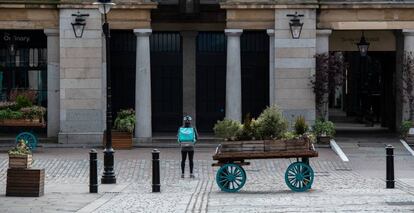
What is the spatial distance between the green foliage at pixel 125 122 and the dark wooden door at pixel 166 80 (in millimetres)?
4733

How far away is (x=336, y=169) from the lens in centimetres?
2458

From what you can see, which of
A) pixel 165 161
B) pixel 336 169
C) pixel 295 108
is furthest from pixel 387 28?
pixel 165 161

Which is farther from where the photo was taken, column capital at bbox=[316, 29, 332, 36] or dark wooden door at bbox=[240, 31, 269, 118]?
dark wooden door at bbox=[240, 31, 269, 118]

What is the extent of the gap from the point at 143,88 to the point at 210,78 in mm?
4275

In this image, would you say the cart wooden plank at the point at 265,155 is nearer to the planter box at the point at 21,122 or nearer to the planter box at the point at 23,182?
the planter box at the point at 23,182

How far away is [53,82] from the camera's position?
100ft

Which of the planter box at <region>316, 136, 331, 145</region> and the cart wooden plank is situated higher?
the cart wooden plank

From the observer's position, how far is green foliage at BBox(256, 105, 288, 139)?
740 inches

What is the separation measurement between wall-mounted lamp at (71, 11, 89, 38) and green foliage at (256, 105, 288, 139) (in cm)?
1231

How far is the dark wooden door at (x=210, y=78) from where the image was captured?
33.8 meters

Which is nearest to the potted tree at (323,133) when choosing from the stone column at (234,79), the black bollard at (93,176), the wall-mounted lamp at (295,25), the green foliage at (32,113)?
the stone column at (234,79)

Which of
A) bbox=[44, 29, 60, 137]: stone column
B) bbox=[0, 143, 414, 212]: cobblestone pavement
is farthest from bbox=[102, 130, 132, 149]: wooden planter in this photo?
bbox=[44, 29, 60, 137]: stone column

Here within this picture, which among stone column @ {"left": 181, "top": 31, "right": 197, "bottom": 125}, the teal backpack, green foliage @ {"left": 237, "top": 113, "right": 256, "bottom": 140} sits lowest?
the teal backpack

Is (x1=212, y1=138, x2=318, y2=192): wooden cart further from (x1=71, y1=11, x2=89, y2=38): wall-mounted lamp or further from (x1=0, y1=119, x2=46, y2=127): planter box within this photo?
(x1=71, y1=11, x2=89, y2=38): wall-mounted lamp
